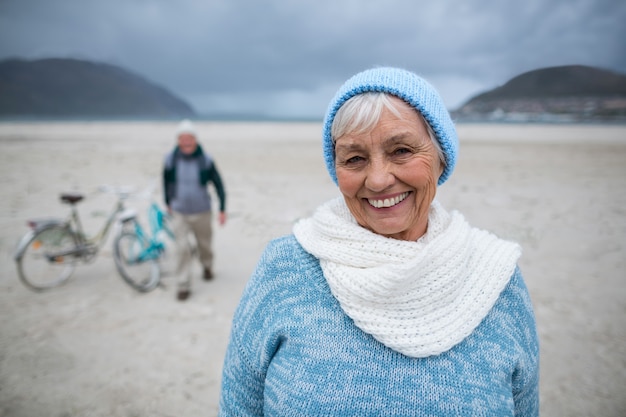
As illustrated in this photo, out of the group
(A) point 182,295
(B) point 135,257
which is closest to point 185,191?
(B) point 135,257

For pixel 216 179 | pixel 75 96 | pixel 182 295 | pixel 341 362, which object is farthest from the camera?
pixel 75 96

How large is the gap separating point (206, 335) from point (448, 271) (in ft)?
12.0

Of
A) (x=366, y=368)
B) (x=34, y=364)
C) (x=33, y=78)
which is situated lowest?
(x=34, y=364)

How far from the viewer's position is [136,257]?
5.42m

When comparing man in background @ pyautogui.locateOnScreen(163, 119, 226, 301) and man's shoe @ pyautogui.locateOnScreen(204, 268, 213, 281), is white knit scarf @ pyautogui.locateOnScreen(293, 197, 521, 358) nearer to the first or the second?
man in background @ pyautogui.locateOnScreen(163, 119, 226, 301)

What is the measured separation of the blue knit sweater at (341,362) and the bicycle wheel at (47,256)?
498cm

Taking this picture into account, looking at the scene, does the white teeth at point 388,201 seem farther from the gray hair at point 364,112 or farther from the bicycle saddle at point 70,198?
the bicycle saddle at point 70,198

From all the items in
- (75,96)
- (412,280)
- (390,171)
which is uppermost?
(75,96)

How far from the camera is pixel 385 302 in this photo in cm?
130

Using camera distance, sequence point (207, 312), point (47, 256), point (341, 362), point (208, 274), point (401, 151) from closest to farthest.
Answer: point (341, 362)
point (401, 151)
point (207, 312)
point (47, 256)
point (208, 274)

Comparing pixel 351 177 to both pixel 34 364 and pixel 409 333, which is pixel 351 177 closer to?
pixel 409 333

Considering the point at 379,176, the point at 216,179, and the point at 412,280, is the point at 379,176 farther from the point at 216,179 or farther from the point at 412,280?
the point at 216,179

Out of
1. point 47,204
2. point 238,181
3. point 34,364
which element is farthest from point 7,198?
point 34,364

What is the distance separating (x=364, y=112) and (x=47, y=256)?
5616 mm
